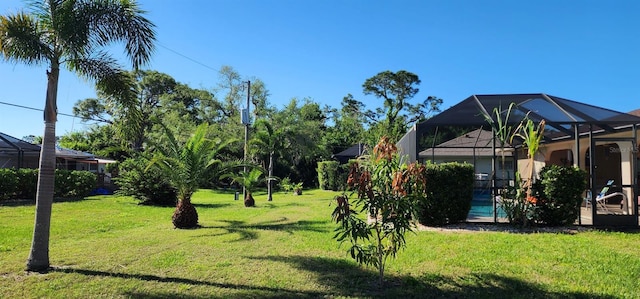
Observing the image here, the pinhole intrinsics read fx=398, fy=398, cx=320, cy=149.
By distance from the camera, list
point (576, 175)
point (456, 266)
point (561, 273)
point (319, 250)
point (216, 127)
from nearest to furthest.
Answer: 1. point (561, 273)
2. point (456, 266)
3. point (319, 250)
4. point (576, 175)
5. point (216, 127)

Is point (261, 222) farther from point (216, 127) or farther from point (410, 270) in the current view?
point (216, 127)

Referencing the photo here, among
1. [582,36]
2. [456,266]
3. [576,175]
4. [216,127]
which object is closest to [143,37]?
[456,266]

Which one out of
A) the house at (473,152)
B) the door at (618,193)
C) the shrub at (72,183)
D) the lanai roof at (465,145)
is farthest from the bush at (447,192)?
the shrub at (72,183)

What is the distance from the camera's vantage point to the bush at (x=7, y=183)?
14.5 m

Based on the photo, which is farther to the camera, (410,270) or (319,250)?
(319,250)

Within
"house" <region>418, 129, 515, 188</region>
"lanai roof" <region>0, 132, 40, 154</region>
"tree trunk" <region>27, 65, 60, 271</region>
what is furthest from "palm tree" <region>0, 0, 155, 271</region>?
"lanai roof" <region>0, 132, 40, 154</region>

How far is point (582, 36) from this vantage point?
12852 mm

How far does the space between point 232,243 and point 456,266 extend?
162 inches

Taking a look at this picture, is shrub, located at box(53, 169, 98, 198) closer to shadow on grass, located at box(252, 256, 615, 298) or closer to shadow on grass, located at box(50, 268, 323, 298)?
shadow on grass, located at box(50, 268, 323, 298)

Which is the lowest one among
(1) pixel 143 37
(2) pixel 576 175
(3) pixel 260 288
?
(3) pixel 260 288

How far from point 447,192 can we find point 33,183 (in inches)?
620

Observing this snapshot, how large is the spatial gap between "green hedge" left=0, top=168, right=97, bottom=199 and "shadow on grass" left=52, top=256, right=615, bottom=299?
12.2 meters

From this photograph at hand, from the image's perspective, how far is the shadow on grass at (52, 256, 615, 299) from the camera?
4.51 meters

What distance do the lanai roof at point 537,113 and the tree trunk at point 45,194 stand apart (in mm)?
7532
